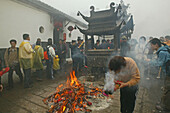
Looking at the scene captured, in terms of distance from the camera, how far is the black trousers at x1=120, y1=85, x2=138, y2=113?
9.12 feet

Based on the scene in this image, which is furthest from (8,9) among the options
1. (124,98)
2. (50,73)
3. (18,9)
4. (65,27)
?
(124,98)

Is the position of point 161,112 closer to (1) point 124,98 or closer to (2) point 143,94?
(2) point 143,94

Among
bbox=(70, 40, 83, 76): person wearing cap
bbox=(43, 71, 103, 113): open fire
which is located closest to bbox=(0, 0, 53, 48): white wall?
bbox=(70, 40, 83, 76): person wearing cap

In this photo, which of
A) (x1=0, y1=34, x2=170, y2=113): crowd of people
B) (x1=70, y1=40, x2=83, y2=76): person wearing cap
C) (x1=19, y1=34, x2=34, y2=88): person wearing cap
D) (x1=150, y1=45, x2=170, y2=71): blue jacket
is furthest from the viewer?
(x1=70, y1=40, x2=83, y2=76): person wearing cap

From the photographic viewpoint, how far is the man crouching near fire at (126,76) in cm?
240

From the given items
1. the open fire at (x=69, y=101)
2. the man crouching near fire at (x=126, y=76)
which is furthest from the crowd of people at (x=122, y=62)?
the open fire at (x=69, y=101)

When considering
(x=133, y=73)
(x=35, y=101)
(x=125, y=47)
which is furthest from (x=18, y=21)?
(x=133, y=73)

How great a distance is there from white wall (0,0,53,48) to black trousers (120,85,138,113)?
7491 mm

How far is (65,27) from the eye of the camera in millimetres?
13039

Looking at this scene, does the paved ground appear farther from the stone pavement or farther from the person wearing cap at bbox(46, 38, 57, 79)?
the person wearing cap at bbox(46, 38, 57, 79)

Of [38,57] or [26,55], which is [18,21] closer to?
[38,57]

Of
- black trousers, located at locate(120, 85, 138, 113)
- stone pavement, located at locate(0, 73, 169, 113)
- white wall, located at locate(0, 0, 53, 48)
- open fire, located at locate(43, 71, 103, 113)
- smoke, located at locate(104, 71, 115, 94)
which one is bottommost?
stone pavement, located at locate(0, 73, 169, 113)

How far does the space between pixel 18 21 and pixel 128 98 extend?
8.43 meters

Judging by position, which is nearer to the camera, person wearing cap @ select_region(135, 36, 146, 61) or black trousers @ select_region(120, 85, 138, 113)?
black trousers @ select_region(120, 85, 138, 113)
